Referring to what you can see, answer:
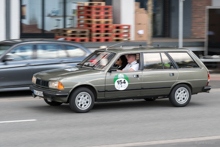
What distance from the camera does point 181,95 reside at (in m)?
10.1

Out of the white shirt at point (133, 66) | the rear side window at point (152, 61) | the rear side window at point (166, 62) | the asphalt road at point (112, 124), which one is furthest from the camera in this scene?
the rear side window at point (166, 62)

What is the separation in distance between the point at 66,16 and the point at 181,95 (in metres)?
11.8

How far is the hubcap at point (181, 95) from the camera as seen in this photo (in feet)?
33.0

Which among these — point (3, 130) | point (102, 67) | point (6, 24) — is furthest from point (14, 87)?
point (6, 24)

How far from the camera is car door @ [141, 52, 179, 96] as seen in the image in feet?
31.8

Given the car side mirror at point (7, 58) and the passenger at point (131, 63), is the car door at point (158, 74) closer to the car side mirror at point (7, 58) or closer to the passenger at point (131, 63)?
the passenger at point (131, 63)

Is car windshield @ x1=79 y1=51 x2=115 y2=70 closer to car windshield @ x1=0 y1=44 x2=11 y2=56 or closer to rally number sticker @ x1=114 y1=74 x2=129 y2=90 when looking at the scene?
rally number sticker @ x1=114 y1=74 x2=129 y2=90

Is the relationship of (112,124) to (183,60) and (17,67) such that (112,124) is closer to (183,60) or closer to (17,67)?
(183,60)

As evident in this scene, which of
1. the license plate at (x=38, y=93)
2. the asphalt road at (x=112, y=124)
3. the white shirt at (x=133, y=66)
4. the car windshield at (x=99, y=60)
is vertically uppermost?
the car windshield at (x=99, y=60)

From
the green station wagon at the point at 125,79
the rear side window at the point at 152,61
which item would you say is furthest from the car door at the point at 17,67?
the rear side window at the point at 152,61

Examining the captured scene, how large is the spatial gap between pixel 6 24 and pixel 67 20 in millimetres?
3992

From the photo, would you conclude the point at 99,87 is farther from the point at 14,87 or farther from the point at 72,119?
the point at 14,87

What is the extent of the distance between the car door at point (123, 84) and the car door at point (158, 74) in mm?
174

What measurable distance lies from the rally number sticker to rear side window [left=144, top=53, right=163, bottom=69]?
0.65 m
